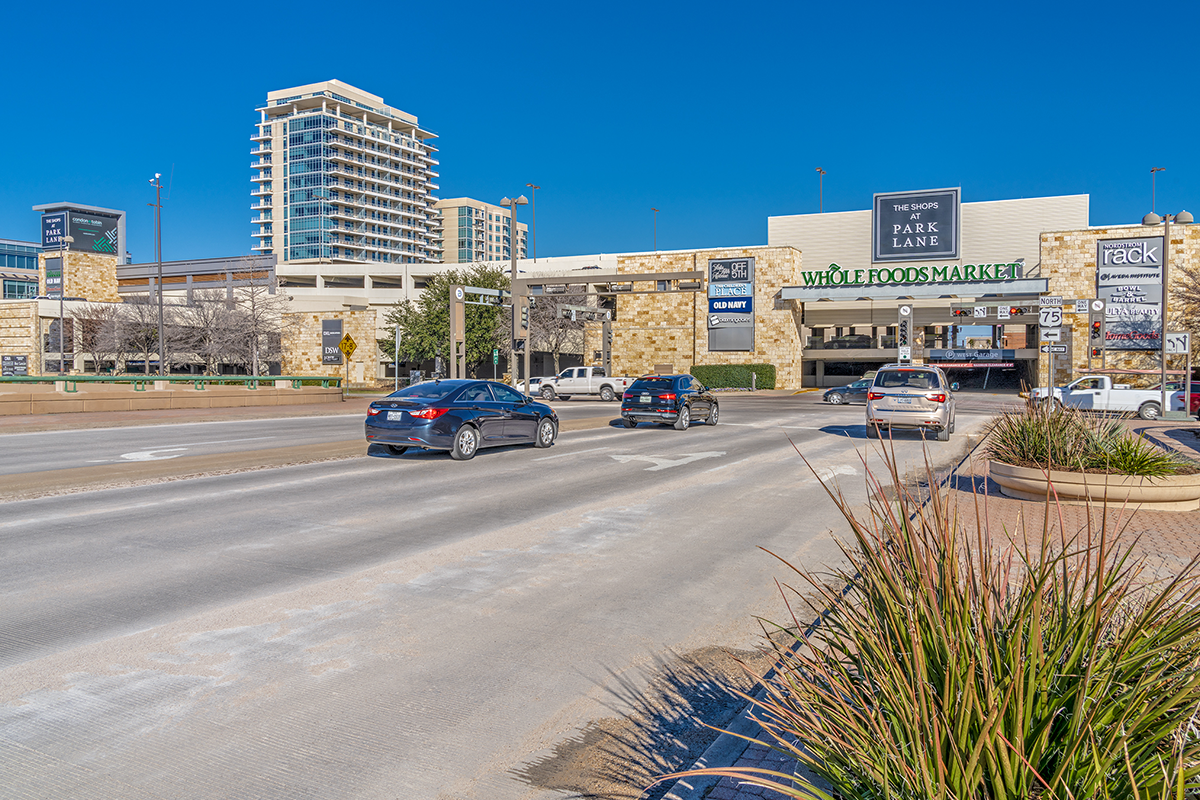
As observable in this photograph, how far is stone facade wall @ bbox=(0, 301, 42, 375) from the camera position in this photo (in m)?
64.8

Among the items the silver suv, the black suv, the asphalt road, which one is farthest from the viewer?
the black suv

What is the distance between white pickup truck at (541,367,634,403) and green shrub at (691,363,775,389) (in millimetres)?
13226

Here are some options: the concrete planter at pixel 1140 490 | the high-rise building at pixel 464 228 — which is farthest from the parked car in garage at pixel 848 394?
the high-rise building at pixel 464 228

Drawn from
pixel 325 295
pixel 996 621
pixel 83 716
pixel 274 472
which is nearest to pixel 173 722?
pixel 83 716

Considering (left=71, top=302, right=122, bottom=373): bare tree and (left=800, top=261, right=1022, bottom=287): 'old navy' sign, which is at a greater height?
(left=800, top=261, right=1022, bottom=287): 'old navy' sign

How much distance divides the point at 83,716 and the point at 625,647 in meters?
3.04

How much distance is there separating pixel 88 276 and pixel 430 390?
67967mm

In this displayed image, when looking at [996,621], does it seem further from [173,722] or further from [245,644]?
[245,644]

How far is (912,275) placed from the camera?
58.2 meters

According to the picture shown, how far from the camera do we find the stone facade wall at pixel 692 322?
2324 inches

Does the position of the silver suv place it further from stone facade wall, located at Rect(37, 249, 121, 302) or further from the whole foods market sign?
stone facade wall, located at Rect(37, 249, 121, 302)

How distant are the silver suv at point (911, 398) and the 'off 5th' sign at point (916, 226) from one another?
1514 inches

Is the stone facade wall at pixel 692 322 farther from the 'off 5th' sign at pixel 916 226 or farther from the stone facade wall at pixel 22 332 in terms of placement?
the stone facade wall at pixel 22 332

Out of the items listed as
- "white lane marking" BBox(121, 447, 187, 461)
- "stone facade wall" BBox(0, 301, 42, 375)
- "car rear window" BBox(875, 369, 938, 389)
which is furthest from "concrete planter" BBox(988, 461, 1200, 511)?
"stone facade wall" BBox(0, 301, 42, 375)
